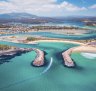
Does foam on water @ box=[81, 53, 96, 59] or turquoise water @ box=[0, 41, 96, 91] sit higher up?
foam on water @ box=[81, 53, 96, 59]

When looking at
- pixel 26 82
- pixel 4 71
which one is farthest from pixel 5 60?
pixel 26 82

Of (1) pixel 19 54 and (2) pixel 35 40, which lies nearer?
(1) pixel 19 54

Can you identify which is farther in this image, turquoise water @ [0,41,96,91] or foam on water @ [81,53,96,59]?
foam on water @ [81,53,96,59]

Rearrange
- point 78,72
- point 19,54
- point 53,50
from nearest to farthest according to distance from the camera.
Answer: point 78,72 < point 19,54 < point 53,50

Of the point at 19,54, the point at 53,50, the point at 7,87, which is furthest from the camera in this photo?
the point at 53,50

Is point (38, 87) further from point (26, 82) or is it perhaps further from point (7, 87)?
point (7, 87)

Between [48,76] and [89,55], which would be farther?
[89,55]

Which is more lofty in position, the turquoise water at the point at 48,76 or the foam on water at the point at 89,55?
the foam on water at the point at 89,55

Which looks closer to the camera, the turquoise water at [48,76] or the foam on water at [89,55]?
the turquoise water at [48,76]
